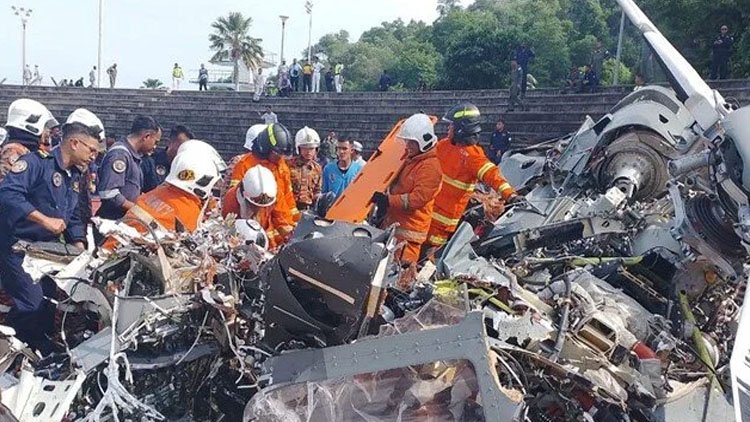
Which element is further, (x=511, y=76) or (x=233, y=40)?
(x=233, y=40)

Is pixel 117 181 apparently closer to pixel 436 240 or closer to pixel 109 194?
pixel 109 194

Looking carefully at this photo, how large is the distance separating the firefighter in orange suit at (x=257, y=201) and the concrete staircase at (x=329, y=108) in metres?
9.39

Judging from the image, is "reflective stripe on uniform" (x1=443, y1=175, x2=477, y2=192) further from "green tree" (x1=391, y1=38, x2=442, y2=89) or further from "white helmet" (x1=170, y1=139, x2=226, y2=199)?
"green tree" (x1=391, y1=38, x2=442, y2=89)

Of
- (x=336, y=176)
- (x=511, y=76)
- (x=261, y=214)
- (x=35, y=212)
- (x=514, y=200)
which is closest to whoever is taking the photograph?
(x=35, y=212)

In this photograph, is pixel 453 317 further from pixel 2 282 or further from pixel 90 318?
pixel 2 282

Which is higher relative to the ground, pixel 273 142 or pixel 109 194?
pixel 273 142

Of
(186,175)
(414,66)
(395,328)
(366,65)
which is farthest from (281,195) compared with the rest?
(366,65)

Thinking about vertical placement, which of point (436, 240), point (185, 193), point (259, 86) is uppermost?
point (259, 86)

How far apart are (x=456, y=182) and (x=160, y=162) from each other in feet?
10.8

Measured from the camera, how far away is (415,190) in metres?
5.21

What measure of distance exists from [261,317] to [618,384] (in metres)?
1.55

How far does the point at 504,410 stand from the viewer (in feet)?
7.98

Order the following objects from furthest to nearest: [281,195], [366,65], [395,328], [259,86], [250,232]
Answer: [366,65], [259,86], [281,195], [250,232], [395,328]

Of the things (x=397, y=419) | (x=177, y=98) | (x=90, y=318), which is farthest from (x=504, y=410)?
(x=177, y=98)
